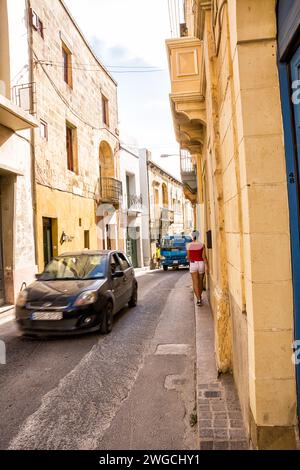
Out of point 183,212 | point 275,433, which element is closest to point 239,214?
point 275,433

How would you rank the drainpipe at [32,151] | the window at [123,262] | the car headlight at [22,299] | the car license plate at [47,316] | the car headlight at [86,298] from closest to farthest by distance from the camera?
the car license plate at [47,316]
the car headlight at [86,298]
the car headlight at [22,299]
the window at [123,262]
the drainpipe at [32,151]

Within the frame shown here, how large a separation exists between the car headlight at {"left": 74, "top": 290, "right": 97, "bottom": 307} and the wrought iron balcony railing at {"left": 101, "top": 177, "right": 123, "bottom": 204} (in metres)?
12.9

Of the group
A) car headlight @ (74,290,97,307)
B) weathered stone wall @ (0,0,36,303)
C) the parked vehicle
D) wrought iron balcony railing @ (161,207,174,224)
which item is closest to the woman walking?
car headlight @ (74,290,97,307)

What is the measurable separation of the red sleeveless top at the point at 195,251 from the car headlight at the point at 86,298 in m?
2.92

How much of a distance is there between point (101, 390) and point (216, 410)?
4.79 feet

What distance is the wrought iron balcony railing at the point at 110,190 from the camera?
19016 mm

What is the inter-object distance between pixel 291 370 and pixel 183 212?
42.5m

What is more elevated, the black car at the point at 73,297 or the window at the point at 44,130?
the window at the point at 44,130

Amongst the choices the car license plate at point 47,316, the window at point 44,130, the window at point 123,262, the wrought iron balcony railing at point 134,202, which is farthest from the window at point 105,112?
the car license plate at point 47,316

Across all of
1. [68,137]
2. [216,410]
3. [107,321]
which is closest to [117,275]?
[107,321]

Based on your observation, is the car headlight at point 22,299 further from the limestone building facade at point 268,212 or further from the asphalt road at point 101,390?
the limestone building facade at point 268,212

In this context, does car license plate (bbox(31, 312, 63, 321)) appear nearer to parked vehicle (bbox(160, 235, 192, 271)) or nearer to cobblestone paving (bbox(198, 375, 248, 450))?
cobblestone paving (bbox(198, 375, 248, 450))

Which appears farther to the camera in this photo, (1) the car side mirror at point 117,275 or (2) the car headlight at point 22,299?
(1) the car side mirror at point 117,275
